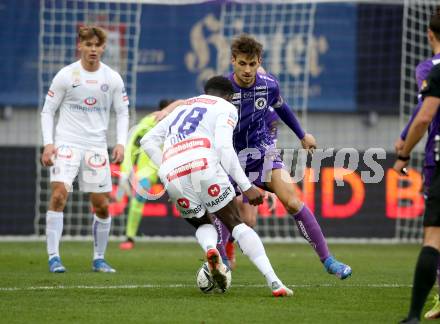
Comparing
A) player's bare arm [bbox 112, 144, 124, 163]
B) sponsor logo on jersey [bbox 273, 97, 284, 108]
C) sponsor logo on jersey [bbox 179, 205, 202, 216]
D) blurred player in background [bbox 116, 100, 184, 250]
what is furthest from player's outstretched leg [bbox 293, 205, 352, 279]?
blurred player in background [bbox 116, 100, 184, 250]

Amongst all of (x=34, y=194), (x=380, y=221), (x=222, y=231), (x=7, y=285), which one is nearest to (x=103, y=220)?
(x=222, y=231)

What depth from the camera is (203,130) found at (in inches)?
313

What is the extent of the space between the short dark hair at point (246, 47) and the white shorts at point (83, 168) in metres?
2.41

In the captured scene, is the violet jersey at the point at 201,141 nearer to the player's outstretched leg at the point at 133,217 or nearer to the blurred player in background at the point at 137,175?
the blurred player in background at the point at 137,175

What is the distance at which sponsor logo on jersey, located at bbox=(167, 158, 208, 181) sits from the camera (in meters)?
7.86

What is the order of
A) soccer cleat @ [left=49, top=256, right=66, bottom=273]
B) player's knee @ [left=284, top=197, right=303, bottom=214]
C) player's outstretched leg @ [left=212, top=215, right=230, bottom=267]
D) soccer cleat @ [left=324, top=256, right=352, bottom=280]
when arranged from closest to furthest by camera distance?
1. soccer cleat @ [left=324, top=256, right=352, bottom=280]
2. player's knee @ [left=284, top=197, right=303, bottom=214]
3. player's outstretched leg @ [left=212, top=215, right=230, bottom=267]
4. soccer cleat @ [left=49, top=256, right=66, bottom=273]

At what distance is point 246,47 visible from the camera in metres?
8.67

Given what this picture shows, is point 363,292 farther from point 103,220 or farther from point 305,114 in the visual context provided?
point 305,114

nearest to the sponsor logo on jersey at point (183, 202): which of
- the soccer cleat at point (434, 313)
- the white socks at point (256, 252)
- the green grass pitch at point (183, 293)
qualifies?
the white socks at point (256, 252)

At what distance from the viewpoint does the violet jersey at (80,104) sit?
34.3ft

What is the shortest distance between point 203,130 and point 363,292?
1868mm

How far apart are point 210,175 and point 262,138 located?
178cm

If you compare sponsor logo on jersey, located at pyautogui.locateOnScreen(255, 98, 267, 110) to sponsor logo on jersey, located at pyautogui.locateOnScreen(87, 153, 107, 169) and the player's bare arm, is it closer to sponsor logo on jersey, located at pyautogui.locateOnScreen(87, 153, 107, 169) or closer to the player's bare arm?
the player's bare arm

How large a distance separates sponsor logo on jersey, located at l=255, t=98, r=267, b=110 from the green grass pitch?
1556mm
